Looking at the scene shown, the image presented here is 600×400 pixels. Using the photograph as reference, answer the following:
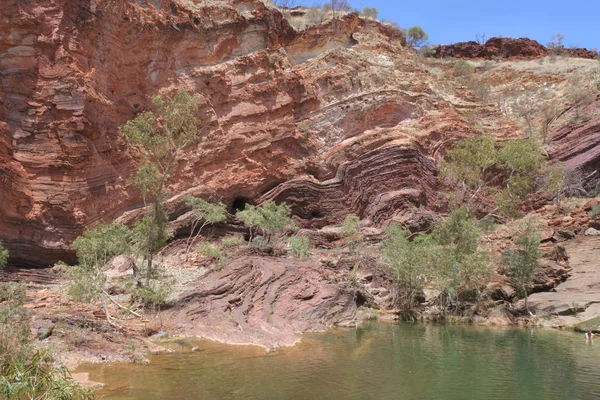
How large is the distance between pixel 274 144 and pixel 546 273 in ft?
56.8

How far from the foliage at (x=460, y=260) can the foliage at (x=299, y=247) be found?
6628 mm

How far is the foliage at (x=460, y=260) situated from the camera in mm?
21594

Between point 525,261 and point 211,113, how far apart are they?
19592 mm

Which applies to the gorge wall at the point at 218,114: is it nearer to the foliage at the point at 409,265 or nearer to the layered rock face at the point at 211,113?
the layered rock face at the point at 211,113

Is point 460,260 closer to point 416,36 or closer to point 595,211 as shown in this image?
point 595,211

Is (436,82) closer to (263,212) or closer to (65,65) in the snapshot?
(263,212)

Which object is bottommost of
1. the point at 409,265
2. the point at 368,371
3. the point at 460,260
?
the point at 368,371

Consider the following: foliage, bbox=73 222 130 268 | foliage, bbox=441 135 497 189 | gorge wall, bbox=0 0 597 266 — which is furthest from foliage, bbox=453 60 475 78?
foliage, bbox=73 222 130 268

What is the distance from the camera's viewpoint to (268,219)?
91.1ft

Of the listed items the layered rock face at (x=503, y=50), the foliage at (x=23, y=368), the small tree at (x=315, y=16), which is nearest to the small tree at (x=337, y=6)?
the small tree at (x=315, y=16)

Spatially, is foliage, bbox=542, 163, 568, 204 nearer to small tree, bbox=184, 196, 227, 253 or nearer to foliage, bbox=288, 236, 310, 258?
foliage, bbox=288, 236, 310, 258

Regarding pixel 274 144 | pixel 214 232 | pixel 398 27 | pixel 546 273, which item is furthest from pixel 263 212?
pixel 398 27

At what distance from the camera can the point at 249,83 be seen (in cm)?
3219

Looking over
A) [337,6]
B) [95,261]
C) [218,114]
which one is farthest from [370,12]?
[95,261]
